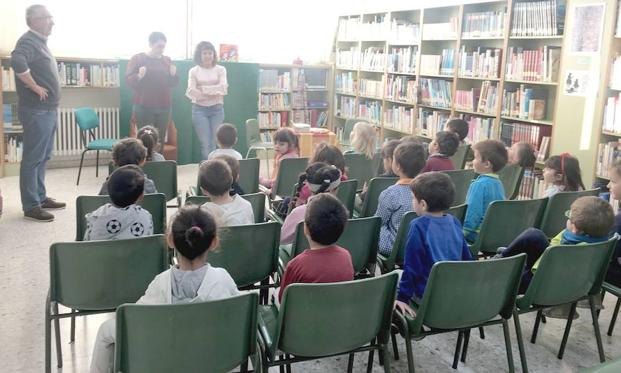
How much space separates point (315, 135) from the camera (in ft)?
23.7

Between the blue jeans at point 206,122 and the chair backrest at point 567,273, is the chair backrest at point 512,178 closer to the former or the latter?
the chair backrest at point 567,273

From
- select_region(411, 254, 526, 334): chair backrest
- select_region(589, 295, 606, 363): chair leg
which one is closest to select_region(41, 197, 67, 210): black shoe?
select_region(411, 254, 526, 334): chair backrest

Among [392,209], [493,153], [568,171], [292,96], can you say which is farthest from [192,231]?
[292,96]

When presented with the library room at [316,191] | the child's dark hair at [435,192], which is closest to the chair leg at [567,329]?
the library room at [316,191]

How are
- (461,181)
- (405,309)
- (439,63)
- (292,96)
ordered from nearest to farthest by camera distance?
1. (405,309)
2. (461,181)
3. (439,63)
4. (292,96)

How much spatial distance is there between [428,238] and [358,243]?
1.33 ft

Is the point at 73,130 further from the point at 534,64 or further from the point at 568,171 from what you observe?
the point at 568,171

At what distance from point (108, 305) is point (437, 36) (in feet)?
18.5

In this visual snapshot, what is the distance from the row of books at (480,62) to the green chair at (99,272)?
4.73m

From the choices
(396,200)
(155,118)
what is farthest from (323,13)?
(396,200)

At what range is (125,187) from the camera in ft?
9.06

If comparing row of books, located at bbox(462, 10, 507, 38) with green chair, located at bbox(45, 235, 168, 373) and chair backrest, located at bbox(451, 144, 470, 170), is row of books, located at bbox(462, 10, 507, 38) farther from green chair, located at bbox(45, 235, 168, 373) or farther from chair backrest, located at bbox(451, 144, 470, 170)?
green chair, located at bbox(45, 235, 168, 373)

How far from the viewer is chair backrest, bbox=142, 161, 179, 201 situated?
14.0 ft

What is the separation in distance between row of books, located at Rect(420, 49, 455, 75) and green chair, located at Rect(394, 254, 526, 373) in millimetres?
4760
